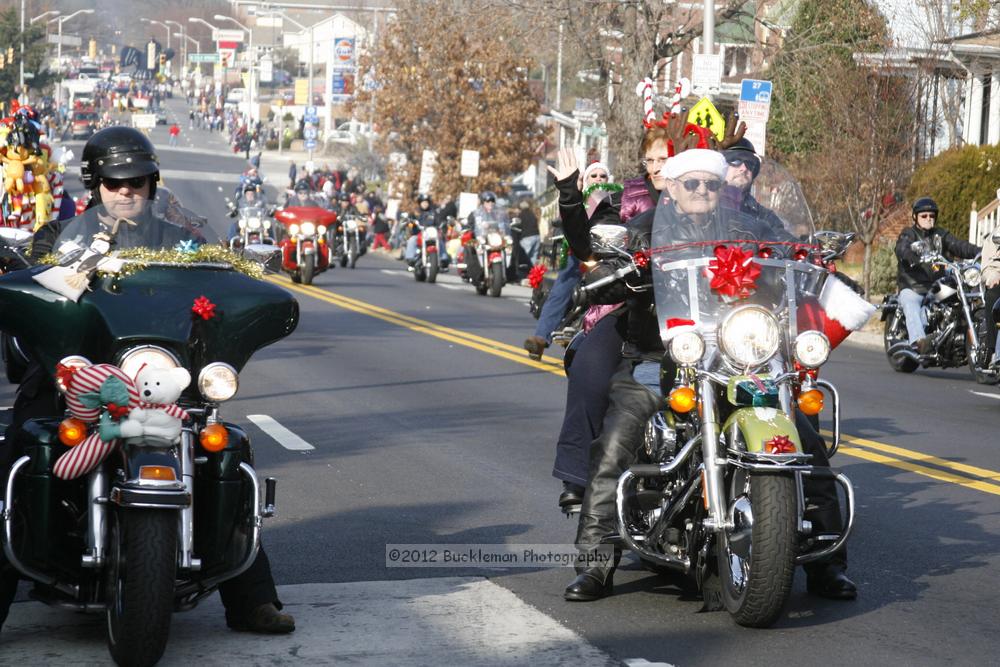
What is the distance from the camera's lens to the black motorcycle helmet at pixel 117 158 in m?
6.66

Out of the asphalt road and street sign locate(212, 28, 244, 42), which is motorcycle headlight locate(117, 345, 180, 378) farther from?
street sign locate(212, 28, 244, 42)

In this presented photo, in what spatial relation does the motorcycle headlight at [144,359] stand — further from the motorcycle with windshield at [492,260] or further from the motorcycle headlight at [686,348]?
the motorcycle with windshield at [492,260]

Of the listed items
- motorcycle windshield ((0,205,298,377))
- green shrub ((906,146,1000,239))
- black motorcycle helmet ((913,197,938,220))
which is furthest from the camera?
green shrub ((906,146,1000,239))

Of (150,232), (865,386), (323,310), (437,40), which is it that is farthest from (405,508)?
(437,40)

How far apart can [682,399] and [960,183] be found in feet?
78.8

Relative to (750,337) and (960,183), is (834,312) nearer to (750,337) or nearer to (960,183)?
(750,337)

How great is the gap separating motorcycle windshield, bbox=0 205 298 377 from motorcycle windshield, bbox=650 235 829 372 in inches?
57.2

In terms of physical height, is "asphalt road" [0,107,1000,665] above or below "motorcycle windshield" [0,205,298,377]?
below

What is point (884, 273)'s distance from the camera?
27828 millimetres

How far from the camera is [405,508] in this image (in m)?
9.31

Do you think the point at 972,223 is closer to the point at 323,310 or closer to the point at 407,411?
the point at 323,310

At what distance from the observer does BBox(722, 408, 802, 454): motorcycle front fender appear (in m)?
6.12

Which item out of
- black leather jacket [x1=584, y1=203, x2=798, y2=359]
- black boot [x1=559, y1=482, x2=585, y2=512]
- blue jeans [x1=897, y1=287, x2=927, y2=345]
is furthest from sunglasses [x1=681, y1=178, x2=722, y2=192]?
blue jeans [x1=897, y1=287, x2=927, y2=345]

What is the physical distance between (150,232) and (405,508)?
3.31m
